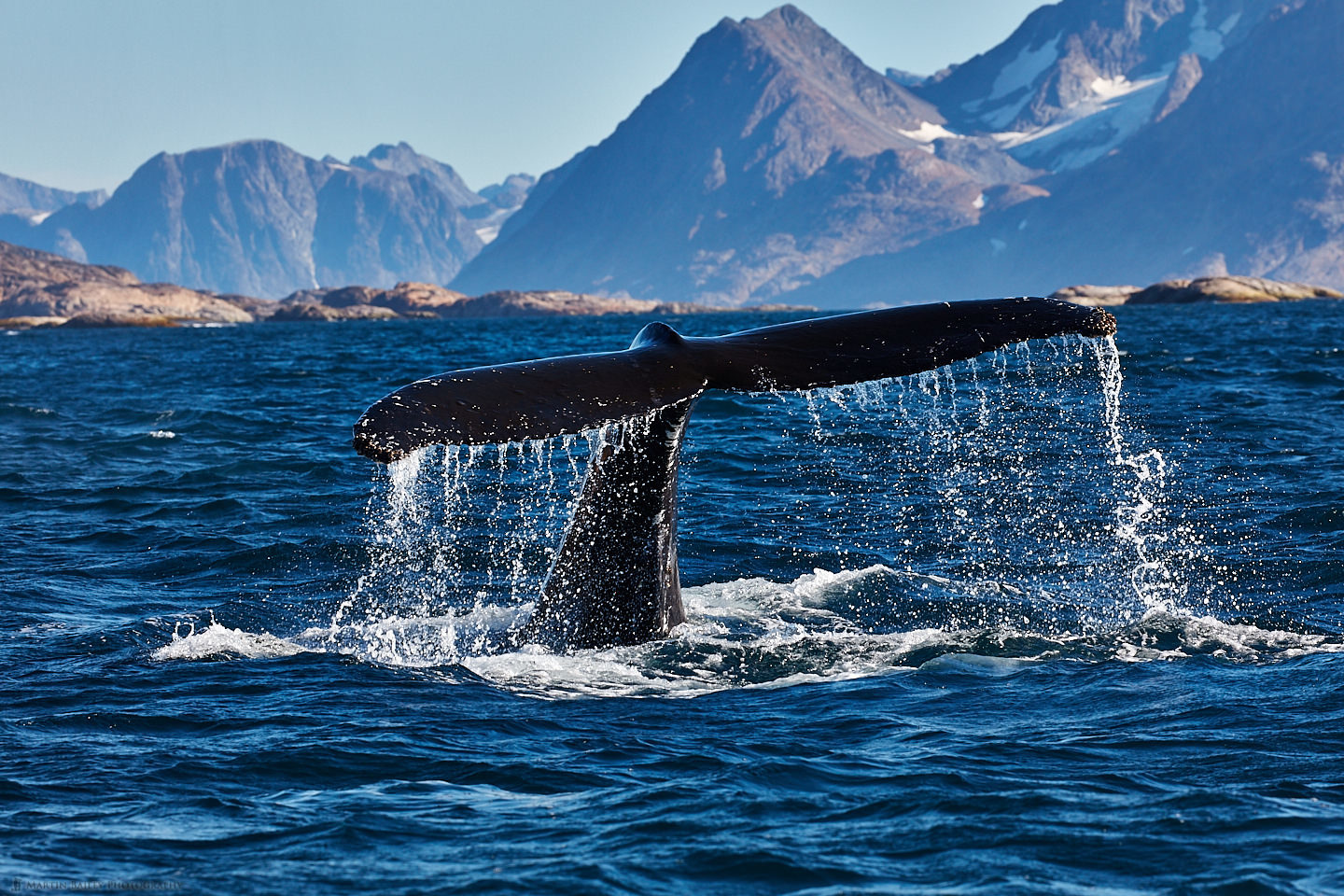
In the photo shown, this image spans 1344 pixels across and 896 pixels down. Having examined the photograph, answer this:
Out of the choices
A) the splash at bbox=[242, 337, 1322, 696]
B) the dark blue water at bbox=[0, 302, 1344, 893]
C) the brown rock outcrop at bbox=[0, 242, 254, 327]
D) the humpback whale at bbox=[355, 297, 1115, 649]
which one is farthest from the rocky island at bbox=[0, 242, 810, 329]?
the humpback whale at bbox=[355, 297, 1115, 649]

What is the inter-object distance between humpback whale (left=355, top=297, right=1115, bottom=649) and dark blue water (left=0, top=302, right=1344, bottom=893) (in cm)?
26

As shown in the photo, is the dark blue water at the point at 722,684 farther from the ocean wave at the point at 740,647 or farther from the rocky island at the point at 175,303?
the rocky island at the point at 175,303

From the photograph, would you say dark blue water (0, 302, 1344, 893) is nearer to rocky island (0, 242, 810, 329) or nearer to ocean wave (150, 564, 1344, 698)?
ocean wave (150, 564, 1344, 698)

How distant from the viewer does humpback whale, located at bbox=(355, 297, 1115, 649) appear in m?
5.20

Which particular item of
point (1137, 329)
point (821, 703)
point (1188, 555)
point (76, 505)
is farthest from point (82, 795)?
point (1137, 329)

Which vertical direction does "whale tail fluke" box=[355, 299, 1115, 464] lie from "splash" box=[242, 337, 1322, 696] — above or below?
above

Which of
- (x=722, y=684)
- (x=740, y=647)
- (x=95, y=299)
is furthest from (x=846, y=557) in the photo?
(x=95, y=299)

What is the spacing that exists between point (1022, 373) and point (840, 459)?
10.1 metres

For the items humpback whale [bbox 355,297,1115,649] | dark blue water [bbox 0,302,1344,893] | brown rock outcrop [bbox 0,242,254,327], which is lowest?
dark blue water [bbox 0,302,1344,893]

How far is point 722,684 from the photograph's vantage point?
23.4ft

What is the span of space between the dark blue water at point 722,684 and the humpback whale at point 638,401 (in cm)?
26

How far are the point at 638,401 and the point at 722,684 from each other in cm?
187

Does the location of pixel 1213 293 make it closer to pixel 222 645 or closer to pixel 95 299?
pixel 222 645

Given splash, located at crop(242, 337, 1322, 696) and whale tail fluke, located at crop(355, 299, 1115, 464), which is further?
splash, located at crop(242, 337, 1322, 696)
